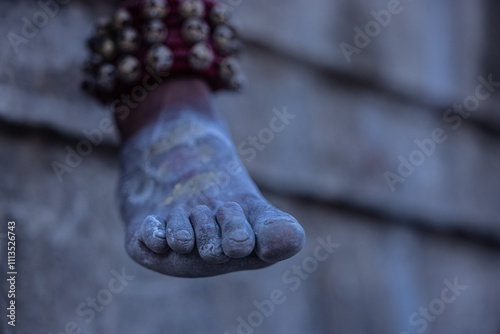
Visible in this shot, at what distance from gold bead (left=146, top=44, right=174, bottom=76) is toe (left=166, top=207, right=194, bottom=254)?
0.83 feet

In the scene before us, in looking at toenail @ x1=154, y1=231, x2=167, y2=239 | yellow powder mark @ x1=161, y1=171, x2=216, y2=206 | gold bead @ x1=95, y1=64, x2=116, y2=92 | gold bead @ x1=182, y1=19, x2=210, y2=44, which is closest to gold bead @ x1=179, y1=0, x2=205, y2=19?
gold bead @ x1=182, y1=19, x2=210, y2=44

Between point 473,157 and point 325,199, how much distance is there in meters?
0.58

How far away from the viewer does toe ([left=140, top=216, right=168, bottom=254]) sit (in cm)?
59

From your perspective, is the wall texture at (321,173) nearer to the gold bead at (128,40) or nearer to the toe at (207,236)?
the gold bead at (128,40)

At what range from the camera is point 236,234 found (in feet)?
1.80

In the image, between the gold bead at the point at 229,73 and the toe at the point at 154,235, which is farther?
the gold bead at the point at 229,73

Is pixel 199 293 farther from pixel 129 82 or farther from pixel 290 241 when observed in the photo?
pixel 290 241

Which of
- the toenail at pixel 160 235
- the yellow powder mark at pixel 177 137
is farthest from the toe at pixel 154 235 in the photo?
the yellow powder mark at pixel 177 137

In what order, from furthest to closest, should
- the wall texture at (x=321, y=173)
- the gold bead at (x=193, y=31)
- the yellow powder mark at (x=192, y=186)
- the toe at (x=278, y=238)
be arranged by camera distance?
the wall texture at (x=321, y=173), the gold bead at (x=193, y=31), the yellow powder mark at (x=192, y=186), the toe at (x=278, y=238)

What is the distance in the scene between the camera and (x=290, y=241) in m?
0.54

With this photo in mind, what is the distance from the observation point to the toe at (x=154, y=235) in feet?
1.94

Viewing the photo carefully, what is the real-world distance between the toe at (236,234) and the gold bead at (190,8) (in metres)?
0.31

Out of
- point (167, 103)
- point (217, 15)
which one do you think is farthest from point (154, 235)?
point (217, 15)

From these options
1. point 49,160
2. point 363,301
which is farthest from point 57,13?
point 363,301
